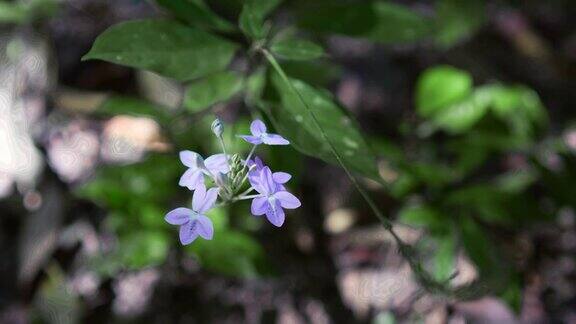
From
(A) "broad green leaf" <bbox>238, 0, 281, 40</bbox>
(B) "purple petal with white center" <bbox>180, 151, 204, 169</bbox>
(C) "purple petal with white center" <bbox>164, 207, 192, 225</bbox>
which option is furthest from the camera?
(A) "broad green leaf" <bbox>238, 0, 281, 40</bbox>

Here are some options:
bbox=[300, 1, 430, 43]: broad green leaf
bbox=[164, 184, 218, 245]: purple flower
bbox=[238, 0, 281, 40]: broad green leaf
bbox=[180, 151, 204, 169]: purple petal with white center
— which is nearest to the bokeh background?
bbox=[300, 1, 430, 43]: broad green leaf

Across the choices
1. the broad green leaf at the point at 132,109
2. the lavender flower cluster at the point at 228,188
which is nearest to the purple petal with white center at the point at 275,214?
the lavender flower cluster at the point at 228,188

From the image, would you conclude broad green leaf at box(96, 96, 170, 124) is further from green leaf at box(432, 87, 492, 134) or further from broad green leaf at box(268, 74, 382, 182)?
green leaf at box(432, 87, 492, 134)

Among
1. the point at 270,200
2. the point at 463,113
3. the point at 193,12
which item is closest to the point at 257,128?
the point at 270,200

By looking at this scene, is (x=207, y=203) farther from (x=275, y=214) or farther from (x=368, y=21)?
(x=368, y=21)

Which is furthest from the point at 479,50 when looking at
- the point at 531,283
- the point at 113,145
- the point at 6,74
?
the point at 6,74

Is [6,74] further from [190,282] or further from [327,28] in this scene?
[327,28]

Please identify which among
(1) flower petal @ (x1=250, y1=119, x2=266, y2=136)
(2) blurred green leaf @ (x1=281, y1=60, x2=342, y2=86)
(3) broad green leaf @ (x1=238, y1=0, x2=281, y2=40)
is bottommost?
(2) blurred green leaf @ (x1=281, y1=60, x2=342, y2=86)
